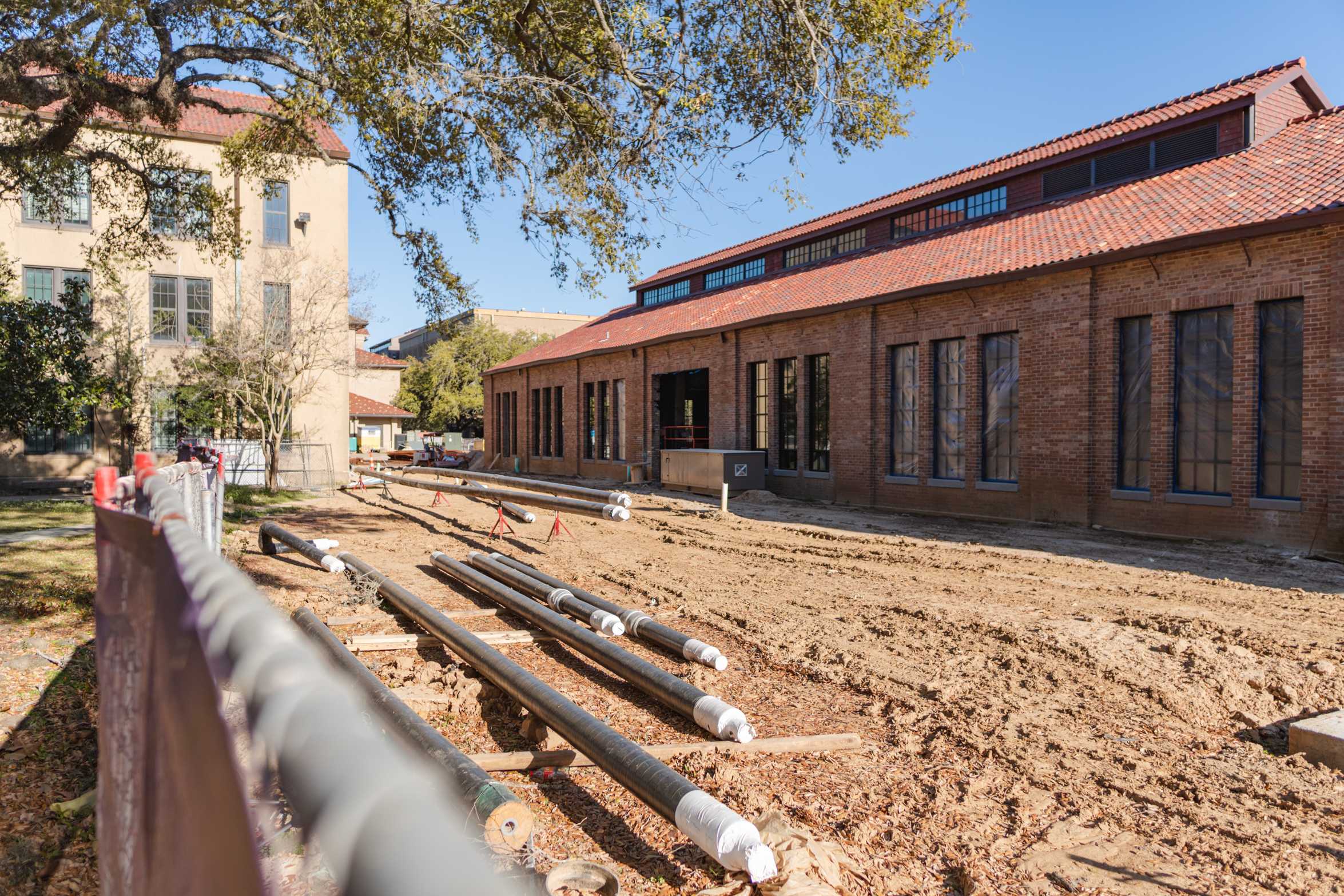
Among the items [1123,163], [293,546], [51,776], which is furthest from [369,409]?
[51,776]

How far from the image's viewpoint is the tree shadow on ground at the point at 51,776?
4.29 meters

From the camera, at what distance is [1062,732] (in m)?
6.37

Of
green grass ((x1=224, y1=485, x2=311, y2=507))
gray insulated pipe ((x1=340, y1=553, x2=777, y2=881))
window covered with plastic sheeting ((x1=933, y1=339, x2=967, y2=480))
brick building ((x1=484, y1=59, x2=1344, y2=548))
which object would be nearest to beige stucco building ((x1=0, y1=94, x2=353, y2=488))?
green grass ((x1=224, y1=485, x2=311, y2=507))

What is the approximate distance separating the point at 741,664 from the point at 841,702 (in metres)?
1.31

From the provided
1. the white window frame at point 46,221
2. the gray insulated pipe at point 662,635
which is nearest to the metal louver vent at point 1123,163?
the gray insulated pipe at point 662,635

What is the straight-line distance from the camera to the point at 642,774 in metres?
4.83

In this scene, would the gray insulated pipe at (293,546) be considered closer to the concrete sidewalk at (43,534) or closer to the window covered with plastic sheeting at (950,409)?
the concrete sidewalk at (43,534)

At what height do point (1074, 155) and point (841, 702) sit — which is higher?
point (1074, 155)

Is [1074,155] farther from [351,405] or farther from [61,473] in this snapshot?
[351,405]

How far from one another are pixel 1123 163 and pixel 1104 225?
143 inches

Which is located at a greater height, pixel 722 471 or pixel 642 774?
pixel 722 471

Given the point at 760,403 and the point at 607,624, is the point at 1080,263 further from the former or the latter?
the point at 607,624

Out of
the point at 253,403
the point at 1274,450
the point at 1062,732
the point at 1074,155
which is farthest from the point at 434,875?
the point at 253,403

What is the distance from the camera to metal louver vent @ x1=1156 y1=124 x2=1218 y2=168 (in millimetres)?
19484
